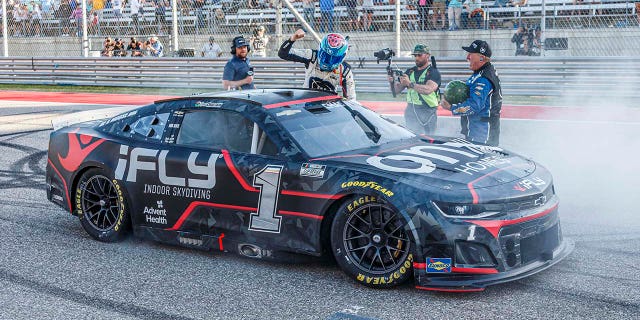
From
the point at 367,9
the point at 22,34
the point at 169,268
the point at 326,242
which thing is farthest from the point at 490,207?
the point at 22,34

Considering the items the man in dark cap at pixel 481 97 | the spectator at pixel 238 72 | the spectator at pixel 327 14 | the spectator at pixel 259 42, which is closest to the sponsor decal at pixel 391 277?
the man in dark cap at pixel 481 97

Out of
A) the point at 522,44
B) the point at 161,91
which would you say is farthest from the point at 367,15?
the point at 161,91

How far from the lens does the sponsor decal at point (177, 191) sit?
6043 millimetres

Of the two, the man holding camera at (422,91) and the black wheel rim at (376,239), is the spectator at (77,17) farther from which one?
the black wheel rim at (376,239)

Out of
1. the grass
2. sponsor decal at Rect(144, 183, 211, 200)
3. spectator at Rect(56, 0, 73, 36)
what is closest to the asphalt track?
sponsor decal at Rect(144, 183, 211, 200)

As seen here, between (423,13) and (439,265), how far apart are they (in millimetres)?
12985

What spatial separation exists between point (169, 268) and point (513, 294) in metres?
2.44

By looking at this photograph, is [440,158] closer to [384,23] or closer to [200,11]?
[384,23]

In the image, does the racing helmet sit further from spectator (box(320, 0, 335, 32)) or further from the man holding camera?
spectator (box(320, 0, 335, 32))

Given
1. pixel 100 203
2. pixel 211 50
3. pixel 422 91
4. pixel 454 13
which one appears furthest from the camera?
pixel 211 50

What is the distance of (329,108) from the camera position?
6441 mm

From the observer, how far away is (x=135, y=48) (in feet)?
72.8

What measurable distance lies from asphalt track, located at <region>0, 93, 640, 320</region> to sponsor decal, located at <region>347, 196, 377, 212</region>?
1.73 feet

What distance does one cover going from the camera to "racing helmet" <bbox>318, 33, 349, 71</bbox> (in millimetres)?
8000
